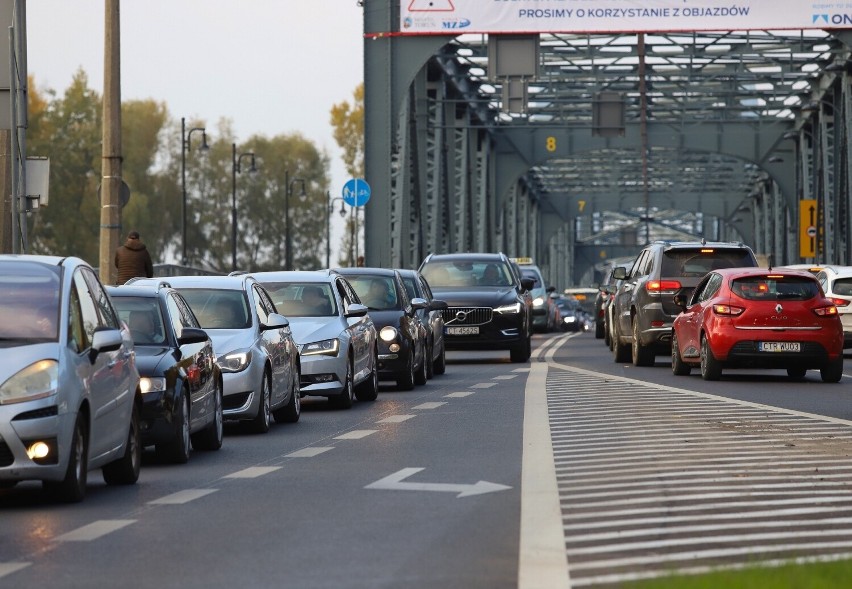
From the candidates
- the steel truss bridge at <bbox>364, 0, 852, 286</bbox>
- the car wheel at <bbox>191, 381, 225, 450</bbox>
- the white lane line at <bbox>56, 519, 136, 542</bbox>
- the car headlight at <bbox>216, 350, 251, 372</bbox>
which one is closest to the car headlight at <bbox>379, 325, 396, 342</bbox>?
the car headlight at <bbox>216, 350, 251, 372</bbox>

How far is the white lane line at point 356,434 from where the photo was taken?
15.7m

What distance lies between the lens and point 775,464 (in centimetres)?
1261

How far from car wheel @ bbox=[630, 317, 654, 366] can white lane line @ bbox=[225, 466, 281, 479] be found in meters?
17.1

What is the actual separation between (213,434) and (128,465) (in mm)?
2852

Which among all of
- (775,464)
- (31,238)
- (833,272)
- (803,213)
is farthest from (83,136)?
(775,464)

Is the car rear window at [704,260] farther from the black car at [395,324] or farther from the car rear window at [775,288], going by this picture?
the black car at [395,324]

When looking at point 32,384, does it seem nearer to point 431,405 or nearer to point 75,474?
point 75,474

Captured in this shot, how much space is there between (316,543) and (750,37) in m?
52.2

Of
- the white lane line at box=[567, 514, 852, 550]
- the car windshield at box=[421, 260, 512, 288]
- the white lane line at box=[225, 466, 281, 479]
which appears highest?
the car windshield at box=[421, 260, 512, 288]

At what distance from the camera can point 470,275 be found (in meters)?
33.1

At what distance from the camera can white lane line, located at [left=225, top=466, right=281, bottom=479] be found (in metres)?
12.4

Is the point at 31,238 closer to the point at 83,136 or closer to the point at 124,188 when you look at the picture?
the point at 83,136

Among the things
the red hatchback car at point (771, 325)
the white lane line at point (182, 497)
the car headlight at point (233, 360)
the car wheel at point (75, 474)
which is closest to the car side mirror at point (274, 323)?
the car headlight at point (233, 360)

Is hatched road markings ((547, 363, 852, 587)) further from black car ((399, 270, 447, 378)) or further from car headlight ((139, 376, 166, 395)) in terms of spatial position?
black car ((399, 270, 447, 378))
